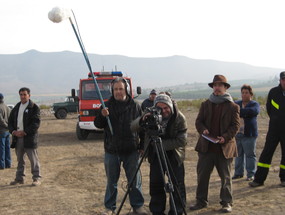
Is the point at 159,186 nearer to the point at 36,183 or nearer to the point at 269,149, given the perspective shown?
the point at 269,149

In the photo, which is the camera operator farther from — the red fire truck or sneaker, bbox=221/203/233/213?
the red fire truck

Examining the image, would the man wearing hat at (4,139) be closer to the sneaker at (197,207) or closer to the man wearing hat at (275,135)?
the sneaker at (197,207)

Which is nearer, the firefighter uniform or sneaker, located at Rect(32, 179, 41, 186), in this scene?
the firefighter uniform

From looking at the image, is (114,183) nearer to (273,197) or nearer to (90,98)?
(273,197)

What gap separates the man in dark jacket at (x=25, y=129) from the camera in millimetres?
6070

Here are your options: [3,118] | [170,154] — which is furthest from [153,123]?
[3,118]

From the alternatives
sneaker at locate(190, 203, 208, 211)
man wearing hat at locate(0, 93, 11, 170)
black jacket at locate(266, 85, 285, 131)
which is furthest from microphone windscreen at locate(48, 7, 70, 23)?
man wearing hat at locate(0, 93, 11, 170)

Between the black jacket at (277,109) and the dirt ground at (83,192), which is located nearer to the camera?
the dirt ground at (83,192)

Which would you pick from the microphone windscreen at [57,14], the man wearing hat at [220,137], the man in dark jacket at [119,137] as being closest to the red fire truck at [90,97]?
the man wearing hat at [220,137]

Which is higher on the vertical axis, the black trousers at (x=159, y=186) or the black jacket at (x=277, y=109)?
Result: the black jacket at (x=277, y=109)

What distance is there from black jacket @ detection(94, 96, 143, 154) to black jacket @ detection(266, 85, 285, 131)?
2639 mm

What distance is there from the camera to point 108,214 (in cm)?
436

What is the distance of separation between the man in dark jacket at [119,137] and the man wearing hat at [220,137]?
921 mm

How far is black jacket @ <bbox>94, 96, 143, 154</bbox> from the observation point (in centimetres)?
427
